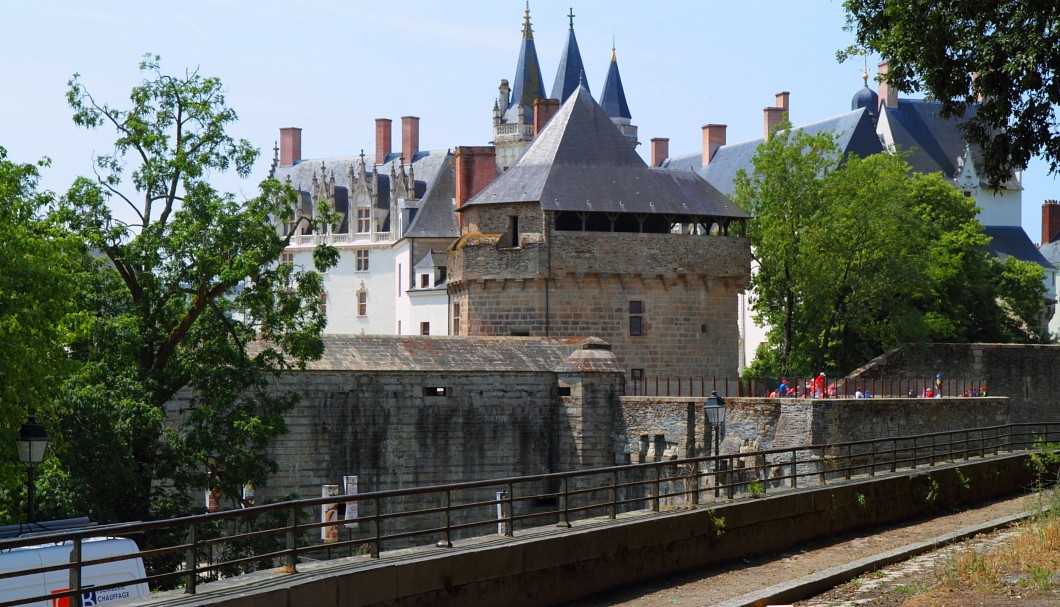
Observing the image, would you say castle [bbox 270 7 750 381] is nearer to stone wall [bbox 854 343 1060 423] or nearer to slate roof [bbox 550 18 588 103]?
stone wall [bbox 854 343 1060 423]

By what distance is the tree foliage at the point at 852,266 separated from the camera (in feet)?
149

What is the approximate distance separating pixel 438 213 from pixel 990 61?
2180 inches

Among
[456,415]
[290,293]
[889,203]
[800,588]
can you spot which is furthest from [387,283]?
[800,588]

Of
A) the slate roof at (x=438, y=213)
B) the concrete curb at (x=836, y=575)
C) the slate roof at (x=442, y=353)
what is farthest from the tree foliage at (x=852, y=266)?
the concrete curb at (x=836, y=575)

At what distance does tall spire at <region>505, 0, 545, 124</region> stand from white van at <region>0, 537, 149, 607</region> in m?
78.9

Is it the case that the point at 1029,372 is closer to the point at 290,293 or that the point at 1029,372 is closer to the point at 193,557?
the point at 290,293

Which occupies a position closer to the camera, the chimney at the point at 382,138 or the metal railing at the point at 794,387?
the metal railing at the point at 794,387

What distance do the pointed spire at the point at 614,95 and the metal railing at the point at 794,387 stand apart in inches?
2200

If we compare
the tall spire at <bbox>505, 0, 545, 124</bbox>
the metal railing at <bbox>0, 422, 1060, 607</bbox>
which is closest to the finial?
the tall spire at <bbox>505, 0, 545, 124</bbox>

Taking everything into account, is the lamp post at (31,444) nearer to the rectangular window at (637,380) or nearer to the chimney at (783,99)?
the rectangular window at (637,380)

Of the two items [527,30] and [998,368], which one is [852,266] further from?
[527,30]

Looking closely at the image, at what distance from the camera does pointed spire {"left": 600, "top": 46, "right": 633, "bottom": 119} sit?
9644 centimetres

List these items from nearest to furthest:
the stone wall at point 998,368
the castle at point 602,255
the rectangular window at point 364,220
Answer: the castle at point 602,255
the stone wall at point 998,368
the rectangular window at point 364,220

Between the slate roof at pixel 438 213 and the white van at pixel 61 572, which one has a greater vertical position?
the slate roof at pixel 438 213
